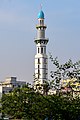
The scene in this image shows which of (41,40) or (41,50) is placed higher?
(41,40)

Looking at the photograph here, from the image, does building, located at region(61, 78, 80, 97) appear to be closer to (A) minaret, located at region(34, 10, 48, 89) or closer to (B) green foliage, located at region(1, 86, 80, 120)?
(B) green foliage, located at region(1, 86, 80, 120)

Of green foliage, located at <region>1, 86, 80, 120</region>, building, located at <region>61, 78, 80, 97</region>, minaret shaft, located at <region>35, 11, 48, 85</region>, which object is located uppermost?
minaret shaft, located at <region>35, 11, 48, 85</region>

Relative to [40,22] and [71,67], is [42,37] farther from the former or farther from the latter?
[71,67]

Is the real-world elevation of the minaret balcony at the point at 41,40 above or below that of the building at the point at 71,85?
above

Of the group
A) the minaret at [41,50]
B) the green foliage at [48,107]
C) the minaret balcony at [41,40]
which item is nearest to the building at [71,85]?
the green foliage at [48,107]

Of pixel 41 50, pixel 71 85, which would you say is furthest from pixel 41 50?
pixel 71 85

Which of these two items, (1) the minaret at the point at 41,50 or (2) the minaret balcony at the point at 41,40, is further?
(2) the minaret balcony at the point at 41,40

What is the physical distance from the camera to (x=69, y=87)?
55.5ft

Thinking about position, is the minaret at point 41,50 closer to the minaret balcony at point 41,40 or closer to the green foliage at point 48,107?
the minaret balcony at point 41,40

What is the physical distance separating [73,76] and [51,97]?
50.2 inches

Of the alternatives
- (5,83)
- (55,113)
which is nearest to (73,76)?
(55,113)

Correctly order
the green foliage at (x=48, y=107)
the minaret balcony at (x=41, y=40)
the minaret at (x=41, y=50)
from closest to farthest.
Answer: the green foliage at (x=48, y=107)
the minaret at (x=41, y=50)
the minaret balcony at (x=41, y=40)

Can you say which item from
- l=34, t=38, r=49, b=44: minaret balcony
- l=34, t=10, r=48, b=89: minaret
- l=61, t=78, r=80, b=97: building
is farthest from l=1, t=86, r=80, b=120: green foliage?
l=34, t=38, r=49, b=44: minaret balcony

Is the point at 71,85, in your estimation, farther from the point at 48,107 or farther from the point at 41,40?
the point at 41,40
